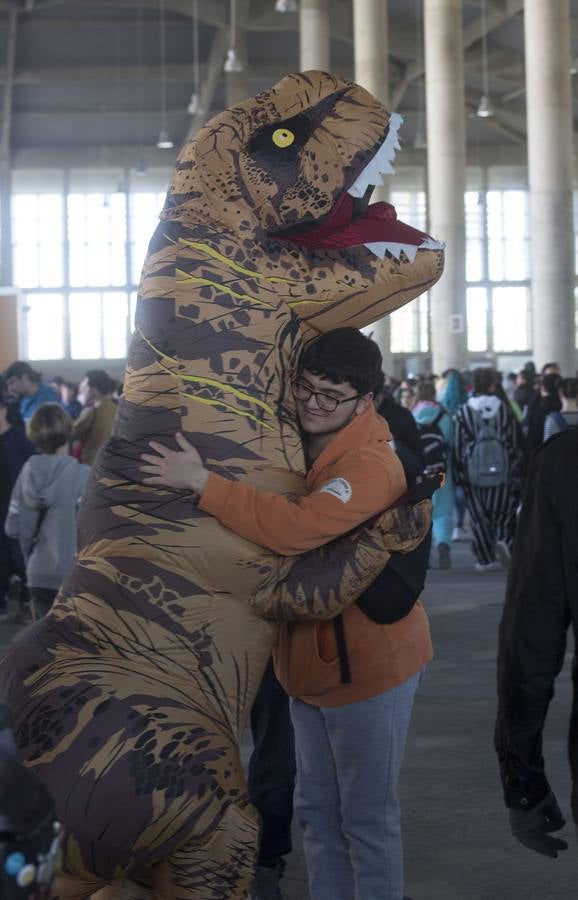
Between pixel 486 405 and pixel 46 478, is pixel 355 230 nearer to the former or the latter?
pixel 46 478

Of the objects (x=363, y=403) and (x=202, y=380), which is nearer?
(x=202, y=380)

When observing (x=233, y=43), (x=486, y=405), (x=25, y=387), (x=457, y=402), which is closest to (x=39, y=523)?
(x=25, y=387)

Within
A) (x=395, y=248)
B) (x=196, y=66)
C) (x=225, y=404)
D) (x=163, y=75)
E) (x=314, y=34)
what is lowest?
(x=225, y=404)

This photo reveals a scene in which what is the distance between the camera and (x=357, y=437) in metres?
3.64

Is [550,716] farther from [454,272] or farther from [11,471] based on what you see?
[454,272]

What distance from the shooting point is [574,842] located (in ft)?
18.5

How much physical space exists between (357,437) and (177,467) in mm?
696

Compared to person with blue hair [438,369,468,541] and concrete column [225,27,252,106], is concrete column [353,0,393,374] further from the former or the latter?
person with blue hair [438,369,468,541]

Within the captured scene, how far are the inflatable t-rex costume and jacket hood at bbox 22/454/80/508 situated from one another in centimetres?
567

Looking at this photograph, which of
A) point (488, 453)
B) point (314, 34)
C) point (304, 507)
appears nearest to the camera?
point (304, 507)

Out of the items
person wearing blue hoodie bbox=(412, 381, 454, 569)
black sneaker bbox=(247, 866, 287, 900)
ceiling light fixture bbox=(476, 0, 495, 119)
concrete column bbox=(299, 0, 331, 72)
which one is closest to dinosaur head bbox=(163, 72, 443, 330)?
black sneaker bbox=(247, 866, 287, 900)

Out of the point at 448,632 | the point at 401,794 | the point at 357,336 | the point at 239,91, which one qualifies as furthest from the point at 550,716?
the point at 239,91

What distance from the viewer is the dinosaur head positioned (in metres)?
3.26

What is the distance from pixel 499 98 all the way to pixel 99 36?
13482 mm
